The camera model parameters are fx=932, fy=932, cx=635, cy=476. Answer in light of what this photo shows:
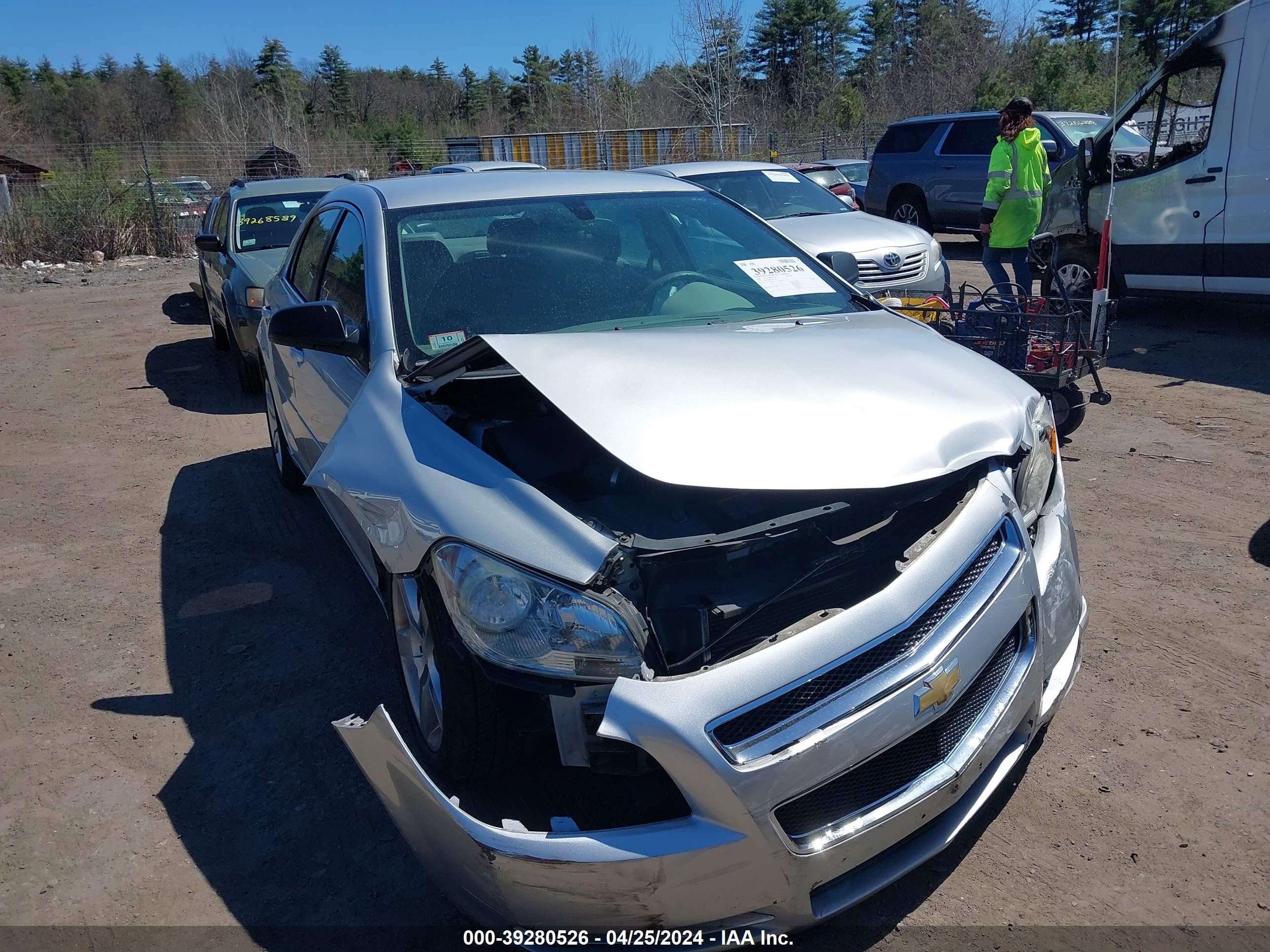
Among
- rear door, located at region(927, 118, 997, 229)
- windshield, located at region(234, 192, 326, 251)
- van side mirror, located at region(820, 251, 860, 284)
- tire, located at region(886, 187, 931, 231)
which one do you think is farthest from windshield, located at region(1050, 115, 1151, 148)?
van side mirror, located at region(820, 251, 860, 284)

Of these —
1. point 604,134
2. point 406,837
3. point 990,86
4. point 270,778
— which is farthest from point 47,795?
point 990,86

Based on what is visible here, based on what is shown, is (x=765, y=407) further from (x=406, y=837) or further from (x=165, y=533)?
(x=165, y=533)

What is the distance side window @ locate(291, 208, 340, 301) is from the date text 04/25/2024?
3.07 meters

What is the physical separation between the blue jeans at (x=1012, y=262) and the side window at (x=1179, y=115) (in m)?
1.68

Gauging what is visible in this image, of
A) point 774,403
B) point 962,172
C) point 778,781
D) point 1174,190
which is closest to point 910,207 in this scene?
point 962,172

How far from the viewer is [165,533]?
198 inches

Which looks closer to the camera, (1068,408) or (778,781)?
(778,781)

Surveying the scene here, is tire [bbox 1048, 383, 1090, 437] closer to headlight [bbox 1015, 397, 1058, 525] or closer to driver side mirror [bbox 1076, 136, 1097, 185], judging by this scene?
headlight [bbox 1015, 397, 1058, 525]

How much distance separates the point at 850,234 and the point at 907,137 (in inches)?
319

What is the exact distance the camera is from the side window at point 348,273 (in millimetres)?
3367

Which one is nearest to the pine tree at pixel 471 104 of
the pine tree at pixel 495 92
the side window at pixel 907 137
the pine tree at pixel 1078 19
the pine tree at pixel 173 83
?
the pine tree at pixel 495 92

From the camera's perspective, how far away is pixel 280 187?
31.3 ft

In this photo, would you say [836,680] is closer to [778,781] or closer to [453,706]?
[778,781]

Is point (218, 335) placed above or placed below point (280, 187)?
below
